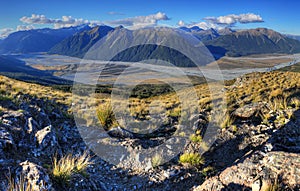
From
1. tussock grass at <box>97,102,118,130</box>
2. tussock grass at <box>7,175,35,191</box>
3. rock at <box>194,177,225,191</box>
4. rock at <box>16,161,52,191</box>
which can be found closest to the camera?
tussock grass at <box>7,175,35,191</box>

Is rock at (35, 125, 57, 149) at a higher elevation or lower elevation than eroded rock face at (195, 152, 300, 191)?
higher

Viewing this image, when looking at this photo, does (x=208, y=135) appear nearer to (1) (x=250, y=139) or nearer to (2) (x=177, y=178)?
(1) (x=250, y=139)

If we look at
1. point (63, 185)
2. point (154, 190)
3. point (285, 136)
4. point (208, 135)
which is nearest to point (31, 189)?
point (63, 185)

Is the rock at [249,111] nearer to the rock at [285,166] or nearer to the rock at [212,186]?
the rock at [285,166]

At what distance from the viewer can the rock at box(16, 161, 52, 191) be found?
19.0 ft

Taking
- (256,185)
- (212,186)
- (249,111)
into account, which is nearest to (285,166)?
(256,185)

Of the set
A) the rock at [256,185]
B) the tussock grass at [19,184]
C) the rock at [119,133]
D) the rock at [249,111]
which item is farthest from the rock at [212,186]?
the rock at [249,111]

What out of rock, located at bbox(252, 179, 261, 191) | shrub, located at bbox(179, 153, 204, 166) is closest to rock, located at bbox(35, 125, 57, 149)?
shrub, located at bbox(179, 153, 204, 166)

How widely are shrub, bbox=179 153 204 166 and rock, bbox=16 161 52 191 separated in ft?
15.8

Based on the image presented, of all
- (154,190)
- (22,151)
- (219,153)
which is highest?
A: (22,151)

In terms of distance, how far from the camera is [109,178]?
823 cm

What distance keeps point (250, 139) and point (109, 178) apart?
18.7ft

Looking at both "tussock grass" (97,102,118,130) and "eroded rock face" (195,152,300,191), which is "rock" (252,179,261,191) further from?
"tussock grass" (97,102,118,130)

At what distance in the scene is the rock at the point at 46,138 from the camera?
28.6ft
